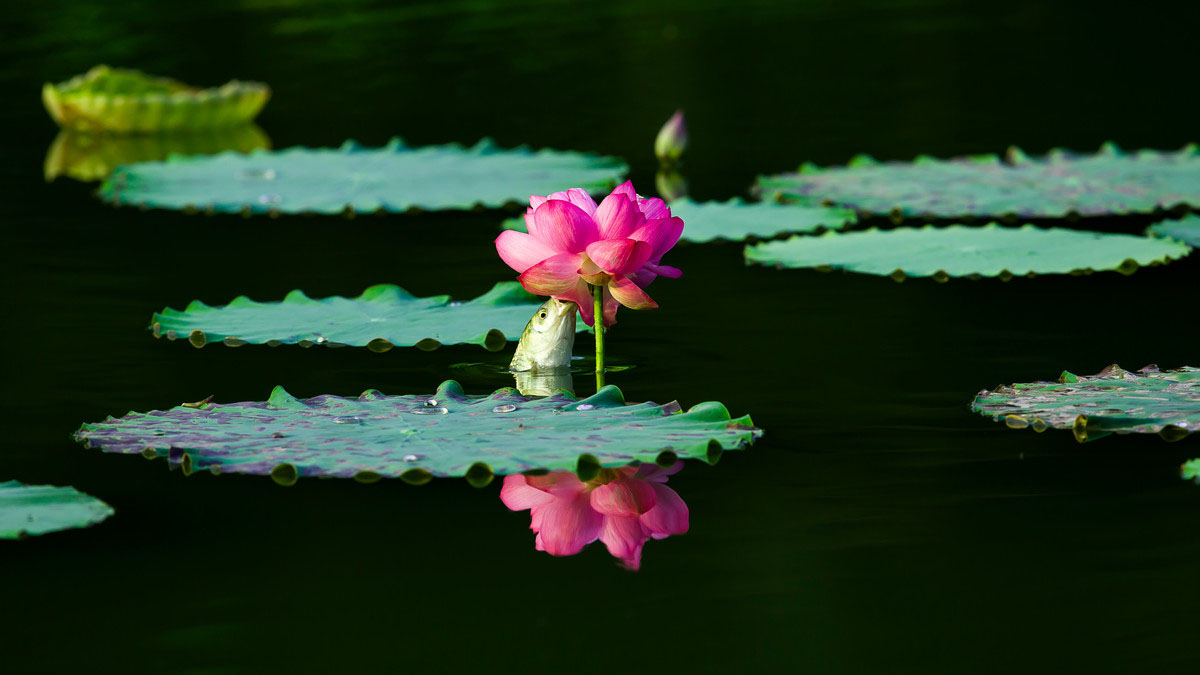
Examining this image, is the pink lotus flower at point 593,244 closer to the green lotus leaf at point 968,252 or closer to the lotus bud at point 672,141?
the green lotus leaf at point 968,252

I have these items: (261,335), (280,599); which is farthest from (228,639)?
(261,335)

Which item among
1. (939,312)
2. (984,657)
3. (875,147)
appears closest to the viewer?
(984,657)

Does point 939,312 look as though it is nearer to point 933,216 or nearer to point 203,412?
point 933,216

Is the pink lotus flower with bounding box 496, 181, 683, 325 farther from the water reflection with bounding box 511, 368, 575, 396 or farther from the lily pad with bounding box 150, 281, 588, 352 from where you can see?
the lily pad with bounding box 150, 281, 588, 352

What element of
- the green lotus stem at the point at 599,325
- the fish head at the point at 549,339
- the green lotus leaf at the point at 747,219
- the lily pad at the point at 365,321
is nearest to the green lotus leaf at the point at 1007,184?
the green lotus leaf at the point at 747,219

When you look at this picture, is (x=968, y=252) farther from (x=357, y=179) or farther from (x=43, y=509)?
(x=43, y=509)

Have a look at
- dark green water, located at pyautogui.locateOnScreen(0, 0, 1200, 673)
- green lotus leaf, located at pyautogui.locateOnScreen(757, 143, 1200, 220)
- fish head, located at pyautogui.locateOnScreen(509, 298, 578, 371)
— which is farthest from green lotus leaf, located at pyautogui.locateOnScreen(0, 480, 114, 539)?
green lotus leaf, located at pyautogui.locateOnScreen(757, 143, 1200, 220)
